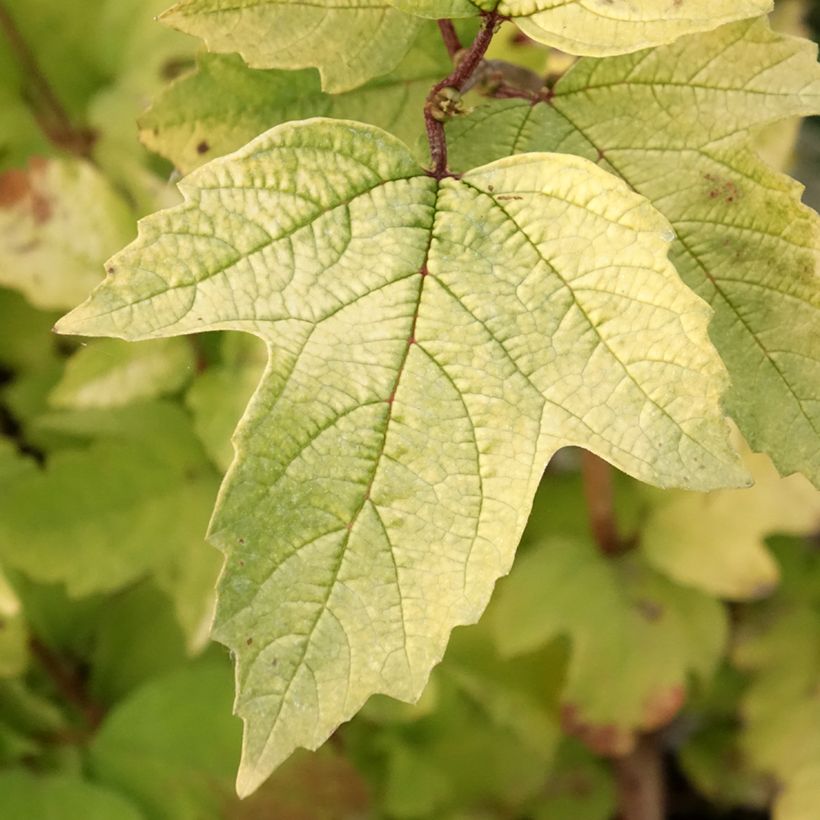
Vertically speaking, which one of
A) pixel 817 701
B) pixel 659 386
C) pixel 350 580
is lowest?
pixel 817 701

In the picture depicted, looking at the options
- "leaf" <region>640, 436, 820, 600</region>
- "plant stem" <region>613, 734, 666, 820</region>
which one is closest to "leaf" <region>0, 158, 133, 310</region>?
"leaf" <region>640, 436, 820, 600</region>

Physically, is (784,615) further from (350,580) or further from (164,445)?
(350,580)

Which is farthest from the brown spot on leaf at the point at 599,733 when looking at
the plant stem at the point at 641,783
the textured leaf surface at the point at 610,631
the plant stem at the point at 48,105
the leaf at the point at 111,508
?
the plant stem at the point at 48,105

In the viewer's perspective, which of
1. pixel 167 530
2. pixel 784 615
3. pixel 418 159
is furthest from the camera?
pixel 784 615

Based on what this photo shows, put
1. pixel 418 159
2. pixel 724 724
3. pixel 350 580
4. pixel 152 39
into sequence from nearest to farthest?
pixel 350 580 < pixel 418 159 < pixel 152 39 < pixel 724 724

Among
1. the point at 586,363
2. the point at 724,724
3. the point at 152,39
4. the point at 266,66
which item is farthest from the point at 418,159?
the point at 724,724

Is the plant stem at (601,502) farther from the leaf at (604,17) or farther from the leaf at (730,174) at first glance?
the leaf at (604,17)

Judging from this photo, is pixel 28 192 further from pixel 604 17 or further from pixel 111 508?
pixel 604 17
